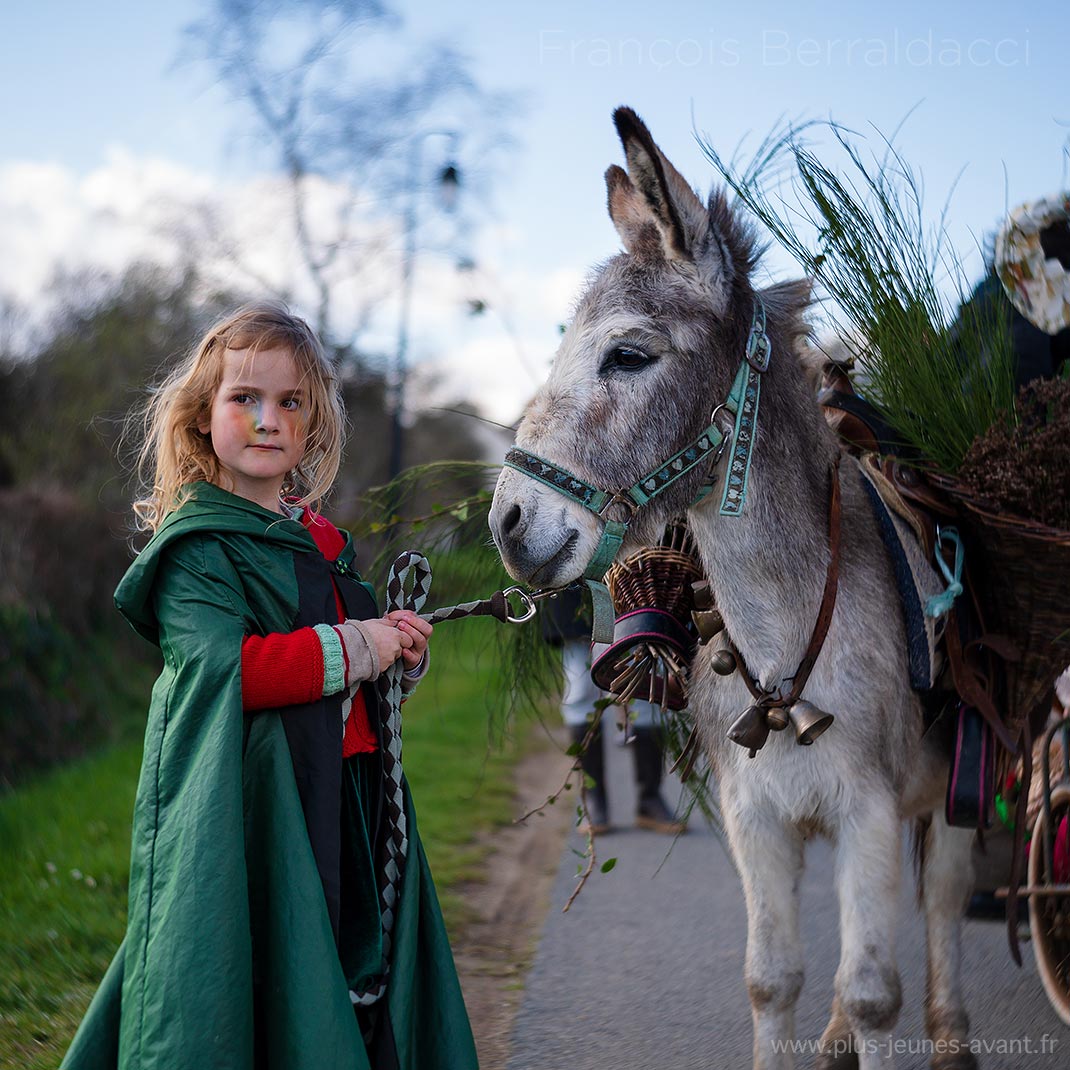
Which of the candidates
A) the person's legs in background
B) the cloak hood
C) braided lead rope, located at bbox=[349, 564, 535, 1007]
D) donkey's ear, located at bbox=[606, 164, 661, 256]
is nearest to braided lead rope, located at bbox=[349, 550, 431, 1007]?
braided lead rope, located at bbox=[349, 564, 535, 1007]

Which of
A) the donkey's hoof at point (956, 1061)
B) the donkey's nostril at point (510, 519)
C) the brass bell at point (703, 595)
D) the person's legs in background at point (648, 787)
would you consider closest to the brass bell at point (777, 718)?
the brass bell at point (703, 595)

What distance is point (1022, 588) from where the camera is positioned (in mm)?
2781

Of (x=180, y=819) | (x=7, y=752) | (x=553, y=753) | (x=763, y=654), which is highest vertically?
(x=763, y=654)

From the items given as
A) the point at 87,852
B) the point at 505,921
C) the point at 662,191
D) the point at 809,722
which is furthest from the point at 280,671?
the point at 87,852

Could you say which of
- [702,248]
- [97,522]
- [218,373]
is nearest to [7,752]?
[97,522]

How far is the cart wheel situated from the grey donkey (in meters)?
0.86

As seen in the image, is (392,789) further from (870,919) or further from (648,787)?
(648,787)

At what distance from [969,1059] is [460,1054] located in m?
1.82

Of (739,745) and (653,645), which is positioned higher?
(653,645)

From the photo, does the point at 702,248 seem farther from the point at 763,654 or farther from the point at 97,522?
the point at 97,522

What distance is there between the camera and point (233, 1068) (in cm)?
203

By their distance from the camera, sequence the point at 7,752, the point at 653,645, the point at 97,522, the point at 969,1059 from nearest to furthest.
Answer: the point at 653,645, the point at 969,1059, the point at 7,752, the point at 97,522

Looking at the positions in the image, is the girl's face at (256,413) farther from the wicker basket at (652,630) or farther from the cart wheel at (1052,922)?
the cart wheel at (1052,922)

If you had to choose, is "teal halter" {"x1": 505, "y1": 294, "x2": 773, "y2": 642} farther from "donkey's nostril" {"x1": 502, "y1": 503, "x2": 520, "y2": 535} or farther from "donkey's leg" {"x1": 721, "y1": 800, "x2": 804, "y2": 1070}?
"donkey's leg" {"x1": 721, "y1": 800, "x2": 804, "y2": 1070}
